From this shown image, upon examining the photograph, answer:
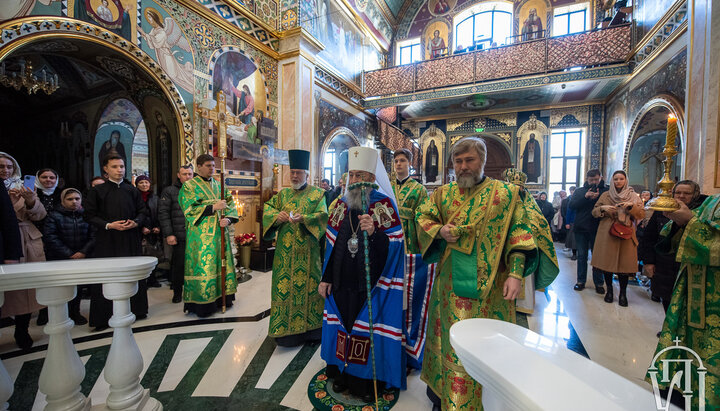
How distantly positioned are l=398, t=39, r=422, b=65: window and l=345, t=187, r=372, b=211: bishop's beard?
514 inches

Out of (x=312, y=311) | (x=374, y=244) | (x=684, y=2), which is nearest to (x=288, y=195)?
(x=312, y=311)

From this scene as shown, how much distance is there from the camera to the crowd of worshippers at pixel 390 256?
5.88 ft

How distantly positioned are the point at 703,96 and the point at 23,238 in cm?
910

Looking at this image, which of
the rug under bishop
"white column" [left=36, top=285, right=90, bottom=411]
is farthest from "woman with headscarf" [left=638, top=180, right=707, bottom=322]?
"white column" [left=36, top=285, right=90, bottom=411]

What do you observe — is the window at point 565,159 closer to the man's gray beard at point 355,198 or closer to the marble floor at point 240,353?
the marble floor at point 240,353

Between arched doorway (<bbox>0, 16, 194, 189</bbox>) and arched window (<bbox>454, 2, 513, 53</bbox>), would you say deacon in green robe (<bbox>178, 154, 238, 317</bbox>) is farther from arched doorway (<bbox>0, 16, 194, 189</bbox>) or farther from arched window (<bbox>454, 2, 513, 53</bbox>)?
arched window (<bbox>454, 2, 513, 53</bbox>)

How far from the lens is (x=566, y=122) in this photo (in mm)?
11367

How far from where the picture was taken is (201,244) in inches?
149

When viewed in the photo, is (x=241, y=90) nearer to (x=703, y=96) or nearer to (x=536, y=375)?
(x=536, y=375)

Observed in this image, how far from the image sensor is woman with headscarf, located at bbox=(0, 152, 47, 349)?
8.87 ft

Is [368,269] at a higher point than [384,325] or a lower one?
higher

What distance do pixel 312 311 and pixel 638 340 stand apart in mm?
3492

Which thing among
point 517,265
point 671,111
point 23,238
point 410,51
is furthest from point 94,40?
point 410,51

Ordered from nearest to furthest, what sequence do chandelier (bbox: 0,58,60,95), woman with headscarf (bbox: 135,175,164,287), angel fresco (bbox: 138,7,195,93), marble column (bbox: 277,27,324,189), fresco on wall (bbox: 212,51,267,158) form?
woman with headscarf (bbox: 135,175,164,287) < angel fresco (bbox: 138,7,195,93) < chandelier (bbox: 0,58,60,95) < fresco on wall (bbox: 212,51,267,158) < marble column (bbox: 277,27,324,189)
